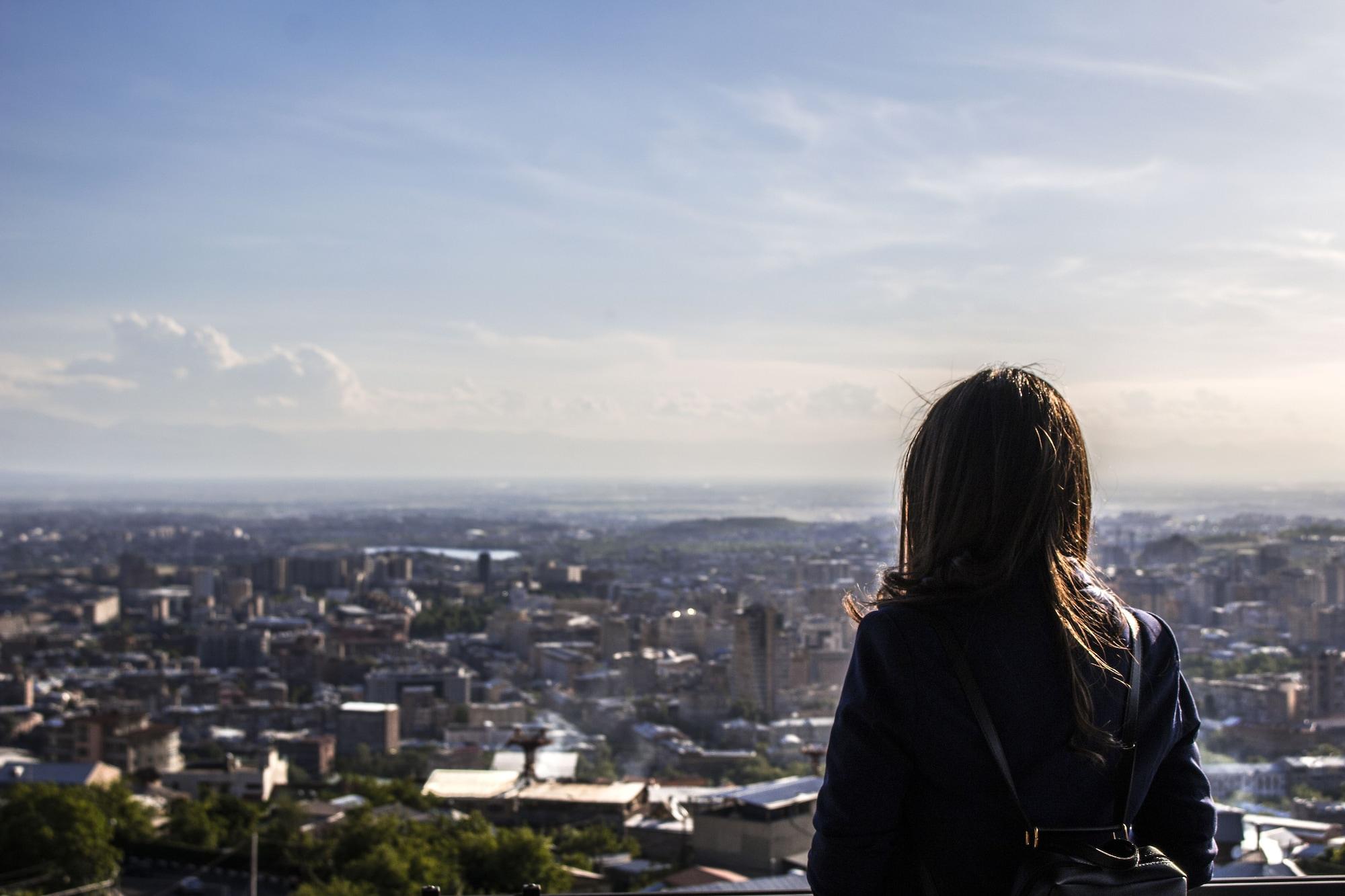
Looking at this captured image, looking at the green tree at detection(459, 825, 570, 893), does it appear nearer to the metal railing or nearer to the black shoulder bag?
the metal railing

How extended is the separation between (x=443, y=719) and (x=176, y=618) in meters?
11.1

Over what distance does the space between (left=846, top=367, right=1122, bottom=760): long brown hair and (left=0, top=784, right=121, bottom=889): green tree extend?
860 cm

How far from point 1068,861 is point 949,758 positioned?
0.29 ft

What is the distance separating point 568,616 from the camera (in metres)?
20.4

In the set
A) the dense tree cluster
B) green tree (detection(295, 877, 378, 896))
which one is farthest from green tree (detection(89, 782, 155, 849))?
green tree (detection(295, 877, 378, 896))

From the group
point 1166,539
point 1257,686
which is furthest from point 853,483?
point 1257,686

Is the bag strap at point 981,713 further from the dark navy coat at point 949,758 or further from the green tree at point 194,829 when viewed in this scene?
the green tree at point 194,829

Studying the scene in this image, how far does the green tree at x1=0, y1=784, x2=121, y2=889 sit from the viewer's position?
7.88 m

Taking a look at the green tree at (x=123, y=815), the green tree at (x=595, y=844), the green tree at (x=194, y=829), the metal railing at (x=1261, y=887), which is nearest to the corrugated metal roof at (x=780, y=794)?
the green tree at (x=595, y=844)

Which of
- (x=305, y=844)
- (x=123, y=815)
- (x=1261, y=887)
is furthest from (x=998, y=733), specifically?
(x=123, y=815)

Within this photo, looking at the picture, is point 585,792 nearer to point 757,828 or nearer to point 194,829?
point 194,829

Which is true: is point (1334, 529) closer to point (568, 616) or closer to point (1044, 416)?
point (568, 616)

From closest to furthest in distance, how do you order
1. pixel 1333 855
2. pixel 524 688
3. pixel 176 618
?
pixel 1333 855 → pixel 524 688 → pixel 176 618

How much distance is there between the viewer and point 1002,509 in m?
0.72
